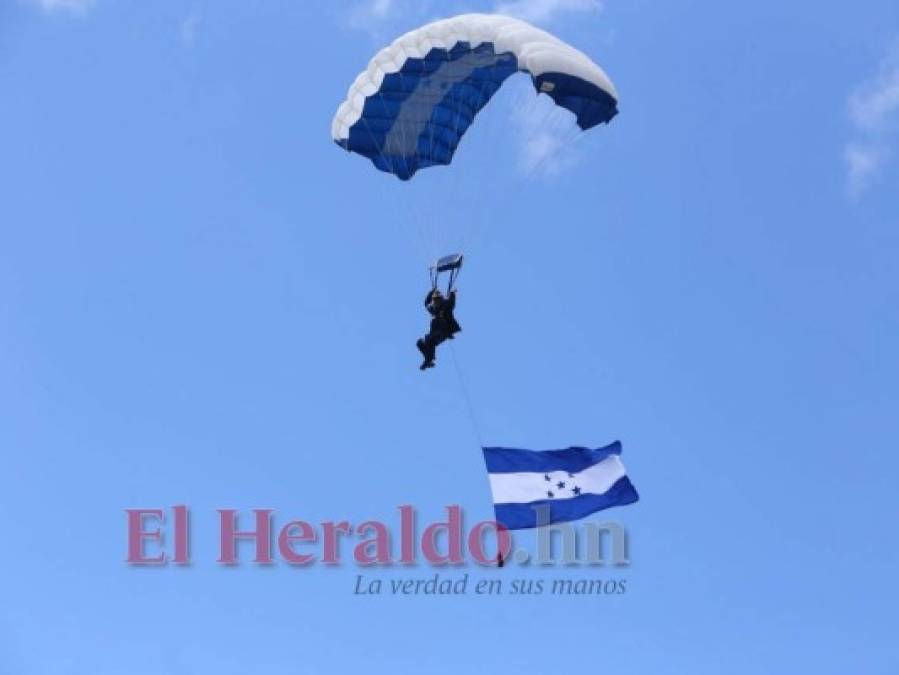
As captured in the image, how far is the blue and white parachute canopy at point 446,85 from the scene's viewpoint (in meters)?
22.2

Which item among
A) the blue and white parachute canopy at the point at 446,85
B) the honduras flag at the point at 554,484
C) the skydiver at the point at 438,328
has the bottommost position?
the honduras flag at the point at 554,484

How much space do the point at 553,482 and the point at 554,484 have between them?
0.14 feet

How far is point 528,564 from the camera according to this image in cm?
2416

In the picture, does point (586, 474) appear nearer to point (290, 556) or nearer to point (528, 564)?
point (528, 564)

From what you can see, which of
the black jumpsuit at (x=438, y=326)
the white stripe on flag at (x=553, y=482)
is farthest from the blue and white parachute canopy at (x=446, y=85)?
the white stripe on flag at (x=553, y=482)

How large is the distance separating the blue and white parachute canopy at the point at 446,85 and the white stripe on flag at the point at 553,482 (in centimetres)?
640

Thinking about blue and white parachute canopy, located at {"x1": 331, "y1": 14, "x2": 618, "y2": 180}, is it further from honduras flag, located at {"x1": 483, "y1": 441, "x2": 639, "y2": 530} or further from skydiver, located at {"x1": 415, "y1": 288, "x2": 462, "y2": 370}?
honduras flag, located at {"x1": 483, "y1": 441, "x2": 639, "y2": 530}

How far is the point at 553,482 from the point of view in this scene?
2467 cm

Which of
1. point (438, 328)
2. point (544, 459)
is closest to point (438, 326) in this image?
point (438, 328)

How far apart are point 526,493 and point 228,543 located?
7499mm

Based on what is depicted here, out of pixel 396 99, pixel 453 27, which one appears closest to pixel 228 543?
pixel 396 99

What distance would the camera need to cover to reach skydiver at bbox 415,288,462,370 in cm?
2439

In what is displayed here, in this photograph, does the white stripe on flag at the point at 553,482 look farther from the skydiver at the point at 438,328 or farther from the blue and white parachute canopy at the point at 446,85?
the blue and white parachute canopy at the point at 446,85

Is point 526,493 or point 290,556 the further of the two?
point 290,556
